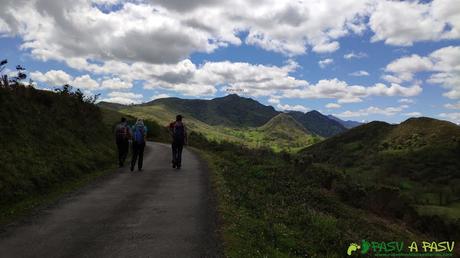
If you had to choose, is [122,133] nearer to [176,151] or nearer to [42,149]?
[176,151]

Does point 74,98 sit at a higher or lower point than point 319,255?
higher

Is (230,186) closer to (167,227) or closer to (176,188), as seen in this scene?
(176,188)

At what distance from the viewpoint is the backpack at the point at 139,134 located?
810 inches

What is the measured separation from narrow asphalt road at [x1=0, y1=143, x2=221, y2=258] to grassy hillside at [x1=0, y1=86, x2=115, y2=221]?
5.36 feet

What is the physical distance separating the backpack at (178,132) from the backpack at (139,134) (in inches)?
62.6

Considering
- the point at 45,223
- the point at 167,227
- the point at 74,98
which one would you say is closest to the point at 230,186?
the point at 167,227

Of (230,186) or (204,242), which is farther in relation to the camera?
(230,186)

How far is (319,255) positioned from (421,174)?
19104 cm

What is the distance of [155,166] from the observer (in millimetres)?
22922

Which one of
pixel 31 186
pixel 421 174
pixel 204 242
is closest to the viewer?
pixel 204 242

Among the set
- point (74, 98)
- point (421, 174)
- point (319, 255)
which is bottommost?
point (421, 174)
